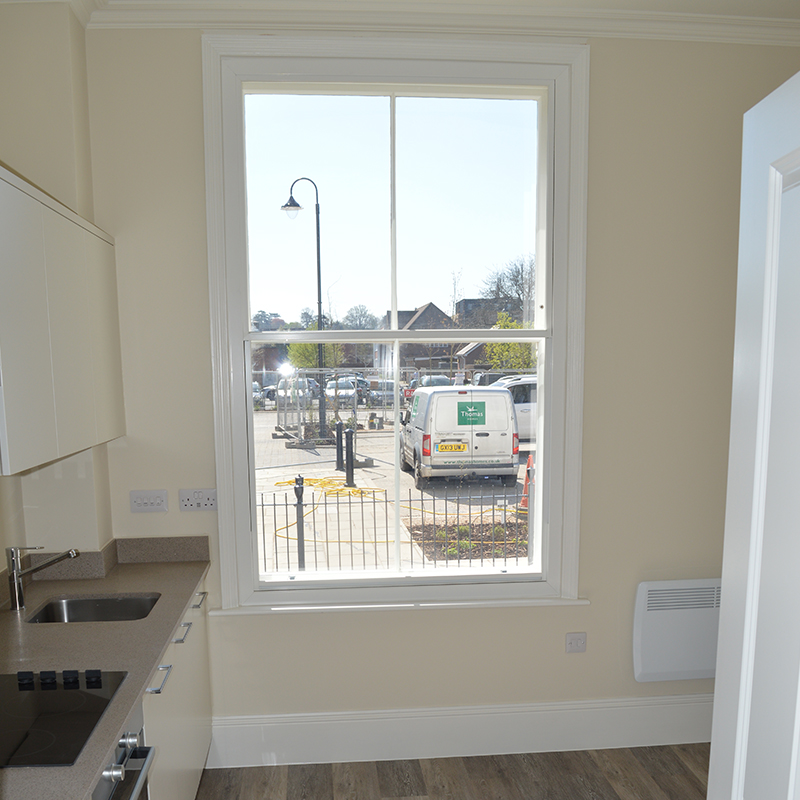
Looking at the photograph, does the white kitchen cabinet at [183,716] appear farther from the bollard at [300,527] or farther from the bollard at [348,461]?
the bollard at [348,461]

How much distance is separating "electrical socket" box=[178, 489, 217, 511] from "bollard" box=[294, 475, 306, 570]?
13.4 inches

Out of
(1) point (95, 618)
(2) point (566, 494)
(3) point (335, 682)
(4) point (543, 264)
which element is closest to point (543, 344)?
(4) point (543, 264)

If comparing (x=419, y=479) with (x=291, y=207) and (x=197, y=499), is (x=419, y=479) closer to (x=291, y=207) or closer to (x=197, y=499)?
(x=197, y=499)

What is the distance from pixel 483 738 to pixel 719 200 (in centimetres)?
257

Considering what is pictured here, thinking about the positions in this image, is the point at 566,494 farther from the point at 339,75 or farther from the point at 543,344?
the point at 339,75

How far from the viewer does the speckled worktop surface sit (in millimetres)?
1205

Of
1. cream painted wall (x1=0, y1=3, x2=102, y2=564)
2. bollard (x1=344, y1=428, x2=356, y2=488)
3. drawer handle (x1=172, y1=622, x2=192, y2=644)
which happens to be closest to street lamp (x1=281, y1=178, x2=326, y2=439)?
bollard (x1=344, y1=428, x2=356, y2=488)

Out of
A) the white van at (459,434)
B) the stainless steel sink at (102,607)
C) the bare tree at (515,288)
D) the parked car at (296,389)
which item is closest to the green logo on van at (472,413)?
the white van at (459,434)

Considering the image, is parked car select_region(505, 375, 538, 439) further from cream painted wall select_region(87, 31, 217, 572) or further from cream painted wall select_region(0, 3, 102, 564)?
cream painted wall select_region(0, 3, 102, 564)

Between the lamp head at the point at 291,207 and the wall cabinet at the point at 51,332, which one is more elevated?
the lamp head at the point at 291,207

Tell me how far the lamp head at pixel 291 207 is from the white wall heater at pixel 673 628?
7.25ft

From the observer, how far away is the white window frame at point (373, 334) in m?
2.29

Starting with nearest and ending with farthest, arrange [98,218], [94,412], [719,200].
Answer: [94,412] → [98,218] → [719,200]

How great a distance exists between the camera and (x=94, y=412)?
2.04m
